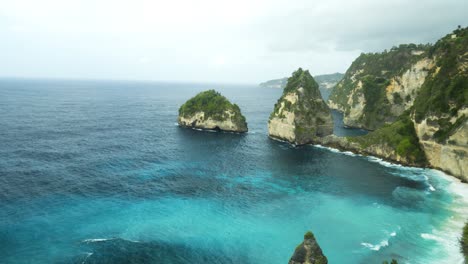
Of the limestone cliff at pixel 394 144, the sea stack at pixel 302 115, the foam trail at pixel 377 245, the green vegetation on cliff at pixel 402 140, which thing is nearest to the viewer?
the foam trail at pixel 377 245

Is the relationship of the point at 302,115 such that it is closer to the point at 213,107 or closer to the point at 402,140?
the point at 402,140

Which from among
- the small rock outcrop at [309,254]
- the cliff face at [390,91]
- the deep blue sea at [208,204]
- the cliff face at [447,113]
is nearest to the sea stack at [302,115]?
the deep blue sea at [208,204]

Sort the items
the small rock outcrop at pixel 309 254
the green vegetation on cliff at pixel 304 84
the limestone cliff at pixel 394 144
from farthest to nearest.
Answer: the green vegetation on cliff at pixel 304 84 < the limestone cliff at pixel 394 144 < the small rock outcrop at pixel 309 254

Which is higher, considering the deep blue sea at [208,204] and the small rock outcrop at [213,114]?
the small rock outcrop at [213,114]

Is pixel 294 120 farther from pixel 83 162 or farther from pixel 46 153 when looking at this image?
pixel 46 153

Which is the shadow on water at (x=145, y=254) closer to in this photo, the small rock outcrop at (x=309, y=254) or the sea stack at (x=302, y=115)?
the small rock outcrop at (x=309, y=254)

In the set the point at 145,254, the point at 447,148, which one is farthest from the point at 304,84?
the point at 145,254

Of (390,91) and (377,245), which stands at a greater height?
(390,91)

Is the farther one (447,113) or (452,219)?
(447,113)
